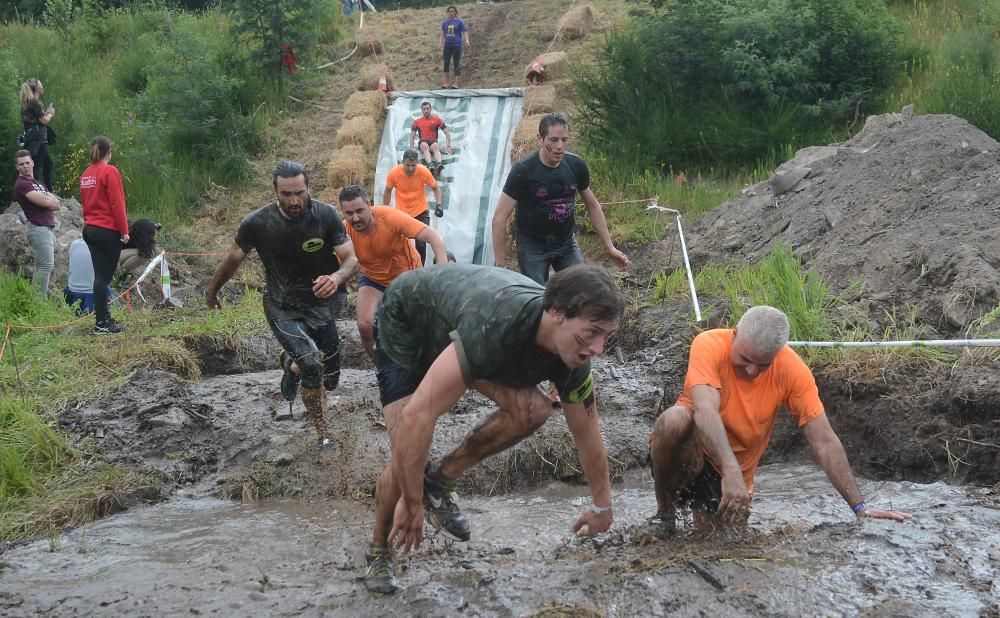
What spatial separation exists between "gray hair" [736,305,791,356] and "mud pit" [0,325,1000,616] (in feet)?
3.17

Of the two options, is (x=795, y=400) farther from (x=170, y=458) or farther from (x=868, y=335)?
(x=170, y=458)

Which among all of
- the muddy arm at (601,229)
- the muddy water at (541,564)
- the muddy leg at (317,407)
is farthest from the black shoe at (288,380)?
the muddy arm at (601,229)

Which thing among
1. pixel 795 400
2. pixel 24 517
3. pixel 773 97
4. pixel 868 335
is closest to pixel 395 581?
pixel 795 400

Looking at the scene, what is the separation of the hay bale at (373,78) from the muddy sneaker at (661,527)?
14.3 m

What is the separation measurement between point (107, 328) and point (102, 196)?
49.6 inches

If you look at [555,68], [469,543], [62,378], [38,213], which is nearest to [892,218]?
[469,543]

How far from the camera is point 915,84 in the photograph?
13789 mm

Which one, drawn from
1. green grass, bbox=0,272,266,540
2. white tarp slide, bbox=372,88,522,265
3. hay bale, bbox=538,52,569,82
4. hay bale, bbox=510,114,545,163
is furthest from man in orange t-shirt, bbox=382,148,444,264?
hay bale, bbox=538,52,569,82

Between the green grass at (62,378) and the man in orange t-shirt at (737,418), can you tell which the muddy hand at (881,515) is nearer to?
the man in orange t-shirt at (737,418)

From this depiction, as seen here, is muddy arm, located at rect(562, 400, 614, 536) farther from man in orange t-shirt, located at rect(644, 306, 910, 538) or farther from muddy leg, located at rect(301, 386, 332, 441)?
muddy leg, located at rect(301, 386, 332, 441)

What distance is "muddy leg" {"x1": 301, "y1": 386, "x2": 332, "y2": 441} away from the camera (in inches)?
265

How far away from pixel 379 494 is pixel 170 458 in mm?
3115

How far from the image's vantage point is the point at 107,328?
9.37m

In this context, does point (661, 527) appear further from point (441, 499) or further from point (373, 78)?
point (373, 78)
